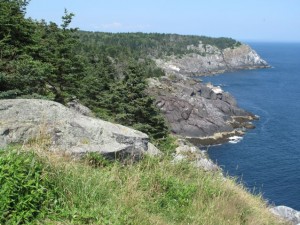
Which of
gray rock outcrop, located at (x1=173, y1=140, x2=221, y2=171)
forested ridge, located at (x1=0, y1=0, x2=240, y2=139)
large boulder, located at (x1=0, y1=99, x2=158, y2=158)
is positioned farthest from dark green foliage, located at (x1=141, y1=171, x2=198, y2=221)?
forested ridge, located at (x1=0, y1=0, x2=240, y2=139)

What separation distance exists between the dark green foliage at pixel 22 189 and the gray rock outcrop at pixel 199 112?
5982cm

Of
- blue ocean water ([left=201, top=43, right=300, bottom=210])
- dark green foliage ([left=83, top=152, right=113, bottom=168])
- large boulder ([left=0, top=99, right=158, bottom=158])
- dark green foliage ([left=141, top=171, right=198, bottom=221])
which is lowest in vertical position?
blue ocean water ([left=201, top=43, right=300, bottom=210])

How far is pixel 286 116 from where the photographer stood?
3206 inches

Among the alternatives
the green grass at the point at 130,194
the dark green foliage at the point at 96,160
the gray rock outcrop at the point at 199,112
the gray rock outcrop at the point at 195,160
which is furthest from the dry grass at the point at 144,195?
the gray rock outcrop at the point at 199,112

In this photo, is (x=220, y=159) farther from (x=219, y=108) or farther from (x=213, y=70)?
(x=213, y=70)

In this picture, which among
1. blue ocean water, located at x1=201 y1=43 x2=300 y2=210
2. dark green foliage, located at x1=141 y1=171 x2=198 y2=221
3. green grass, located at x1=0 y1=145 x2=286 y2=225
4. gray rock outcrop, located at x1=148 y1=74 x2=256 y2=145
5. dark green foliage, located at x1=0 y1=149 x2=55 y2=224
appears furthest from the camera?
gray rock outcrop, located at x1=148 y1=74 x2=256 y2=145

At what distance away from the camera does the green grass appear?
4.75 m

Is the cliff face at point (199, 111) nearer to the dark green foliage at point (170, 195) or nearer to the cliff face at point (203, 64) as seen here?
the dark green foliage at point (170, 195)

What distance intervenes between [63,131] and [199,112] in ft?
233

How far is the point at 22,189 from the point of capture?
4559 millimetres

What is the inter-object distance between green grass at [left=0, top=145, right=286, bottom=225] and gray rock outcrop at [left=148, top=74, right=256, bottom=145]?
57445 millimetres

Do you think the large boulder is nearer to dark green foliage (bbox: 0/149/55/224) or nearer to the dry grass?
the dry grass

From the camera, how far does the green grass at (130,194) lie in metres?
4.75

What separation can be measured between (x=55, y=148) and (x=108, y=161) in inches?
39.1
